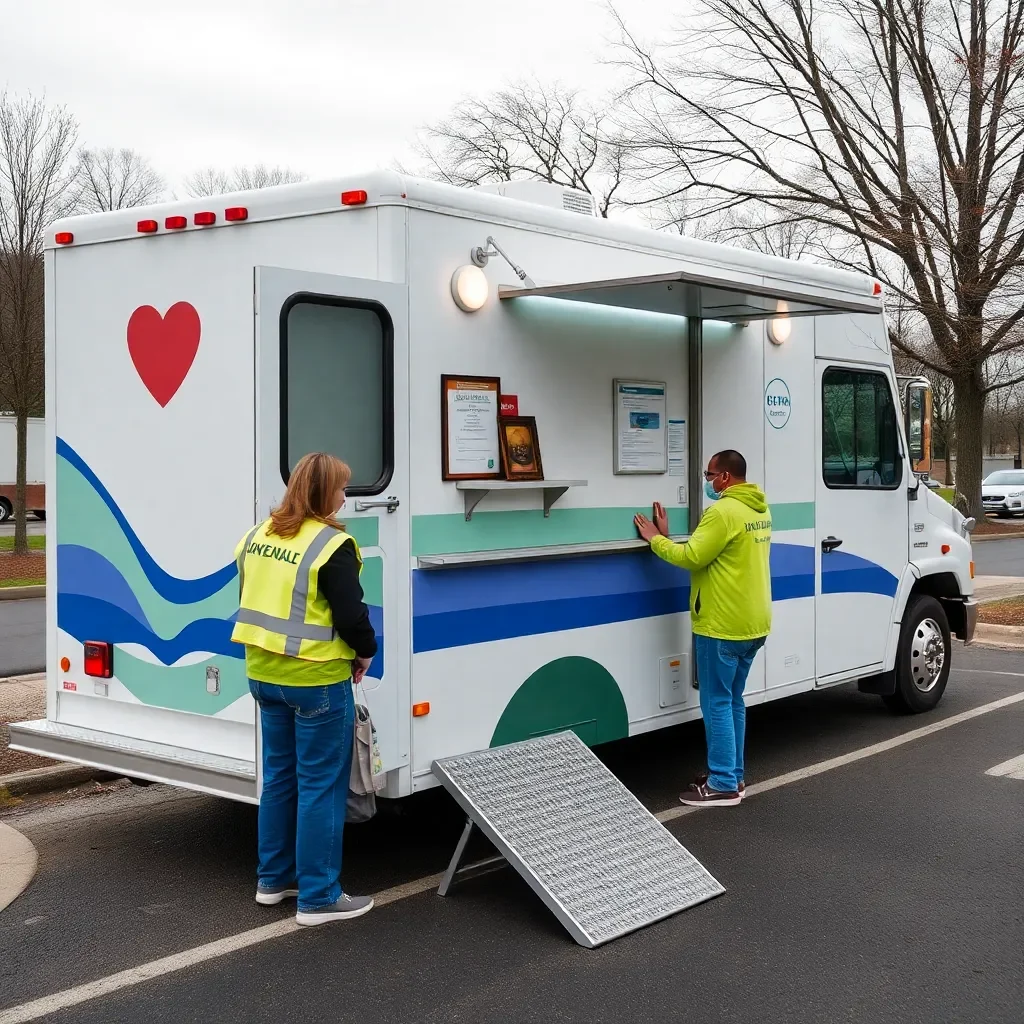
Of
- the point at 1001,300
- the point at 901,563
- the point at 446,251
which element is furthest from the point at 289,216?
the point at 1001,300

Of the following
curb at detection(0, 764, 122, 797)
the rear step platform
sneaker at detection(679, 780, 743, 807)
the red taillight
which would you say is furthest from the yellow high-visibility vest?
sneaker at detection(679, 780, 743, 807)

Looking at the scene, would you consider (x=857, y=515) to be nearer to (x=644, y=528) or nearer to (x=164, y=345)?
(x=644, y=528)

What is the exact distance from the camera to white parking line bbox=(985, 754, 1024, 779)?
271 inches

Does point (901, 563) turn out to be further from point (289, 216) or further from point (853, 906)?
point (289, 216)

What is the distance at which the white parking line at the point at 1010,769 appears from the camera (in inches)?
271

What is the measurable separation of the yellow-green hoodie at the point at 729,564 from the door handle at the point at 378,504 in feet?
5.40

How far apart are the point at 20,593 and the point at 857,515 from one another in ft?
35.6

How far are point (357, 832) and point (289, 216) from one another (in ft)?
9.39

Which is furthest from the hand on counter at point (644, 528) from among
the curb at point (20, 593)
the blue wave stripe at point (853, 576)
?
the curb at point (20, 593)

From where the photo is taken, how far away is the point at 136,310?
17.6ft

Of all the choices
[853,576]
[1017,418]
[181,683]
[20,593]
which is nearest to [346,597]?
[181,683]

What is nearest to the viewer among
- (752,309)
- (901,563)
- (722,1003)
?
(722,1003)

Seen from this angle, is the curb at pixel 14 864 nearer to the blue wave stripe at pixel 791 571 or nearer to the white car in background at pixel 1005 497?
the blue wave stripe at pixel 791 571

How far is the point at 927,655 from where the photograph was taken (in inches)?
332
